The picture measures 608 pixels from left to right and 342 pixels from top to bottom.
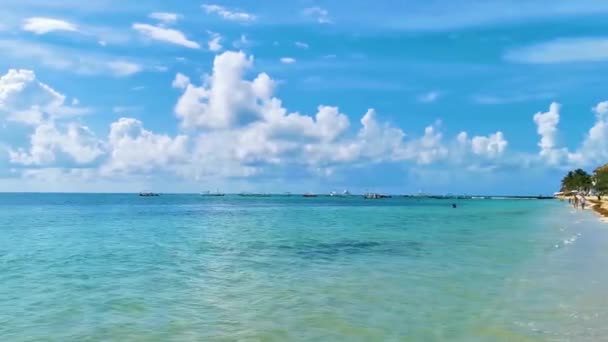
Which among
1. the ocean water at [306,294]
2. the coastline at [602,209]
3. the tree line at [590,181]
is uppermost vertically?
the tree line at [590,181]

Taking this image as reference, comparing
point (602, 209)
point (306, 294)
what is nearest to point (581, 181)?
point (602, 209)

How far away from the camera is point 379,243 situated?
40406 mm

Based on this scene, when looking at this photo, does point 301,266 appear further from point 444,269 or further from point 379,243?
point 379,243

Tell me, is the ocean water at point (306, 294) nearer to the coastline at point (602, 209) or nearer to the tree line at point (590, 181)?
the coastline at point (602, 209)

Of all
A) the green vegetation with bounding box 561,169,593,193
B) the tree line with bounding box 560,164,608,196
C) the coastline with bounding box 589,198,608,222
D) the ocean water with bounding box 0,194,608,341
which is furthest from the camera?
the green vegetation with bounding box 561,169,593,193

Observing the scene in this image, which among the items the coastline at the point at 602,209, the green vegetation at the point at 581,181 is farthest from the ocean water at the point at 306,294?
the green vegetation at the point at 581,181

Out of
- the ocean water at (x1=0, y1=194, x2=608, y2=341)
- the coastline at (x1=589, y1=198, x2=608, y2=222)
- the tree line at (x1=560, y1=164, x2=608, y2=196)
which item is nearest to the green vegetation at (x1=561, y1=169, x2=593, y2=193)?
the tree line at (x1=560, y1=164, x2=608, y2=196)

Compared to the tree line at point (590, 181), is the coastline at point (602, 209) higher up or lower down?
lower down

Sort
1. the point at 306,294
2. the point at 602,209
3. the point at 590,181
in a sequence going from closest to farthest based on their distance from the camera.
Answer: the point at 306,294, the point at 602,209, the point at 590,181

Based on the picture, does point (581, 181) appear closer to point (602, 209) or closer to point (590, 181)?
point (590, 181)

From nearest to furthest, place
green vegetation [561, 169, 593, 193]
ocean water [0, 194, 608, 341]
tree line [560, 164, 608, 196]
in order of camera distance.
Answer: ocean water [0, 194, 608, 341], tree line [560, 164, 608, 196], green vegetation [561, 169, 593, 193]

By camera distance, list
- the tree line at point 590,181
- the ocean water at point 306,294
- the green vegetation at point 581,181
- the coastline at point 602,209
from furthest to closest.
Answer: the green vegetation at point 581,181 → the tree line at point 590,181 → the coastline at point 602,209 → the ocean water at point 306,294

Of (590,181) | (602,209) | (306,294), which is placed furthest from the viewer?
(590,181)

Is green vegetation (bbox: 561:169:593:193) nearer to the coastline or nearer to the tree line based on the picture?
the tree line
